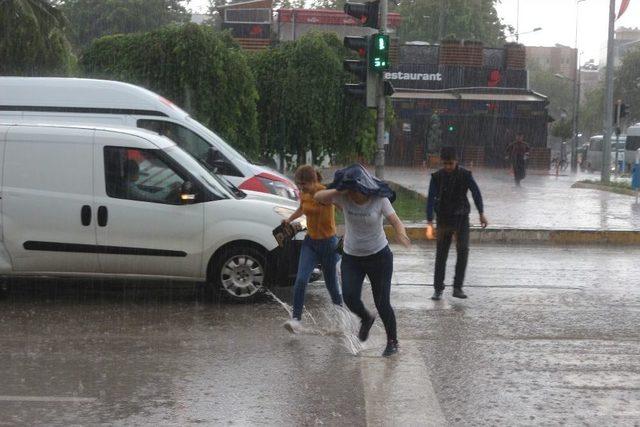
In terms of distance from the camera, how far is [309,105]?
884 inches

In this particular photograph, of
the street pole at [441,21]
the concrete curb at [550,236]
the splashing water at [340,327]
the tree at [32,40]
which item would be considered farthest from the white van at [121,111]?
the street pole at [441,21]

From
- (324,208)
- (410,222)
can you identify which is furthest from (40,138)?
(410,222)

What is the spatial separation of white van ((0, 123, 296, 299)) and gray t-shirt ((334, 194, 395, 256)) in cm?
228

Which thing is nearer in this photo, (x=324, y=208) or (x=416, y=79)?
(x=324, y=208)

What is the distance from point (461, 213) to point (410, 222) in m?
6.68

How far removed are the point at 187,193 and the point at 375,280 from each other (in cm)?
282

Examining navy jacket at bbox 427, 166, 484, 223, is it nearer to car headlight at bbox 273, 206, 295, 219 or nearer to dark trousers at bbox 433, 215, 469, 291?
dark trousers at bbox 433, 215, 469, 291

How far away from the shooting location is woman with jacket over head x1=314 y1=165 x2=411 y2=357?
754 cm

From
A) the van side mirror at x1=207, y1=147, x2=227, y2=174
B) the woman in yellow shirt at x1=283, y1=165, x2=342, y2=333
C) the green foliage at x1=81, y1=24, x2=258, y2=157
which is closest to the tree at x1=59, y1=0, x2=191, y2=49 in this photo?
the green foliage at x1=81, y1=24, x2=258, y2=157

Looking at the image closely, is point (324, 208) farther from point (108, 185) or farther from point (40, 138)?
point (40, 138)

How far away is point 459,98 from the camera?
46.6 meters

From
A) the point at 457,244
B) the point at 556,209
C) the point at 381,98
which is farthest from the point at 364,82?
the point at 457,244

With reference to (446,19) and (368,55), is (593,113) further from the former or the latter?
(368,55)

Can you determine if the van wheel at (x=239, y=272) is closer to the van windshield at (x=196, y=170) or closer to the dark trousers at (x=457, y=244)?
the van windshield at (x=196, y=170)
